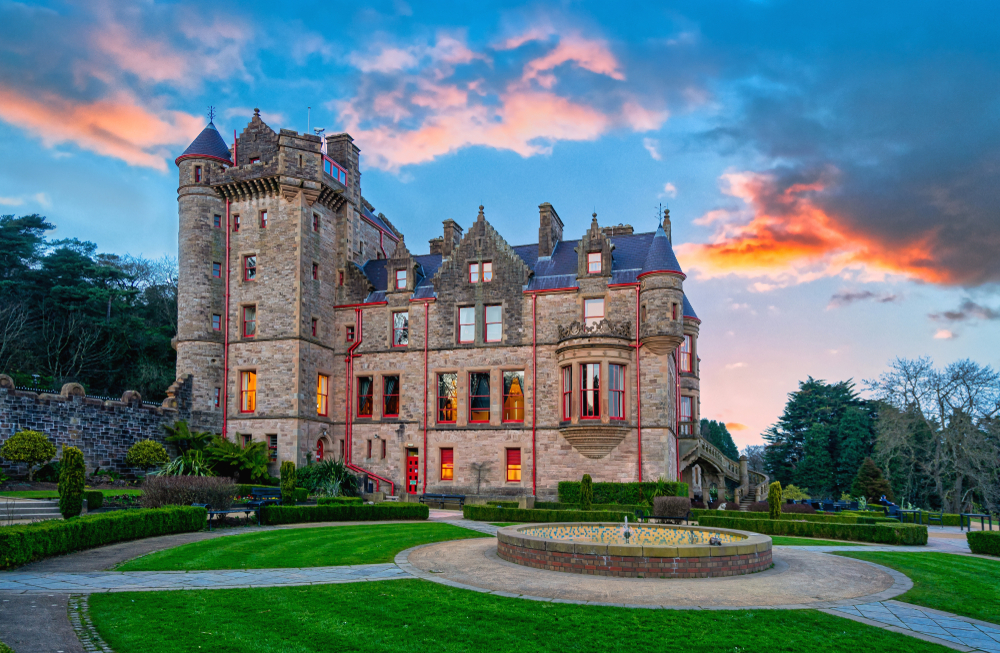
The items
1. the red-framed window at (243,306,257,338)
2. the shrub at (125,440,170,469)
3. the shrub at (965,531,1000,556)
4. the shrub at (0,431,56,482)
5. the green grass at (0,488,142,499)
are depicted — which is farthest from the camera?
the red-framed window at (243,306,257,338)

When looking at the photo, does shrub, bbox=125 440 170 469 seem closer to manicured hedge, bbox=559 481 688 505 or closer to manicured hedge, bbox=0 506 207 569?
manicured hedge, bbox=0 506 207 569

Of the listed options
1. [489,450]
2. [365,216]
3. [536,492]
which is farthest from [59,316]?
[536,492]

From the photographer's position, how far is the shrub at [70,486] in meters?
17.7

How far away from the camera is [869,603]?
11477 millimetres

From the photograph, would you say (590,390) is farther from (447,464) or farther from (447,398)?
(447,464)

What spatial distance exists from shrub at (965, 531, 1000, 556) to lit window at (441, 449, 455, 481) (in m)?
24.0

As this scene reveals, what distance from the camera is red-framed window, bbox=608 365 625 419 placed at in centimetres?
3447

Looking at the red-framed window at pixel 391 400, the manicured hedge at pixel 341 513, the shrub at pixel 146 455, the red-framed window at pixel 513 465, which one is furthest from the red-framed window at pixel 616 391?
the shrub at pixel 146 455

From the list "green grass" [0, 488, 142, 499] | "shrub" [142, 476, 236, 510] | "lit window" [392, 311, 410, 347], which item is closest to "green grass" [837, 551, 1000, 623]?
"shrub" [142, 476, 236, 510]

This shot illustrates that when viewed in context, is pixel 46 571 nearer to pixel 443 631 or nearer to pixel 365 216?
pixel 443 631

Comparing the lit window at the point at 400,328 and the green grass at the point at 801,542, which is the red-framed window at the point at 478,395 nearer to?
the lit window at the point at 400,328

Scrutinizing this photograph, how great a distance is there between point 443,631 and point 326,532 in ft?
42.1

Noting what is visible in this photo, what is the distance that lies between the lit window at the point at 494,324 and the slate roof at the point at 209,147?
58.9ft

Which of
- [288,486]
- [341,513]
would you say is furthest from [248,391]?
[341,513]
